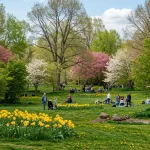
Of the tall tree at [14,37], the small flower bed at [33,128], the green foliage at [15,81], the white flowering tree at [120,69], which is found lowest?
the small flower bed at [33,128]

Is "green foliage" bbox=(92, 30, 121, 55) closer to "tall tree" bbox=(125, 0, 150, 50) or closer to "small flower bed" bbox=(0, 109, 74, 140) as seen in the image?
"tall tree" bbox=(125, 0, 150, 50)

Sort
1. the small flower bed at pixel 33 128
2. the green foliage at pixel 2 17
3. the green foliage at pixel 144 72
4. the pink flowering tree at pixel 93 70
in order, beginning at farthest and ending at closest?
the pink flowering tree at pixel 93 70 → the green foliage at pixel 2 17 → the green foliage at pixel 144 72 → the small flower bed at pixel 33 128

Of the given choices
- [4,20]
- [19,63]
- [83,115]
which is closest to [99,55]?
[4,20]

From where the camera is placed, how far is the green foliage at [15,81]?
1406 inches

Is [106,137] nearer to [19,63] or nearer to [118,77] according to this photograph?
[19,63]

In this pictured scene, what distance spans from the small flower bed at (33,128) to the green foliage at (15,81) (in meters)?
22.9

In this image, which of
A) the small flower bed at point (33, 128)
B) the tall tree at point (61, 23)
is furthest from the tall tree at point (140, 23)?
the small flower bed at point (33, 128)

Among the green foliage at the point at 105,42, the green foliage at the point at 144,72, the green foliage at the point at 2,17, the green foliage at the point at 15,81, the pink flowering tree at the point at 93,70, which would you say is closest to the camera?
the green foliage at the point at 144,72

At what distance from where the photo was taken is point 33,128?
11820 millimetres

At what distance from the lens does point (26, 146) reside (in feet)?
34.0

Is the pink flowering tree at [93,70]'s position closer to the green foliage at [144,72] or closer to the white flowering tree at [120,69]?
the white flowering tree at [120,69]

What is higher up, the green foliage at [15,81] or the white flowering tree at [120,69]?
the white flowering tree at [120,69]

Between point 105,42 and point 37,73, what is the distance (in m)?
35.1

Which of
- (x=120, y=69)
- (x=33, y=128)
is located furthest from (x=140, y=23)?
(x=33, y=128)
